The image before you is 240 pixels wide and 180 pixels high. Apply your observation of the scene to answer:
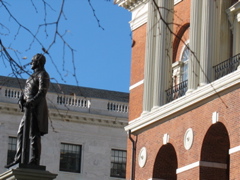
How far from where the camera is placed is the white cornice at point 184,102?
33062mm

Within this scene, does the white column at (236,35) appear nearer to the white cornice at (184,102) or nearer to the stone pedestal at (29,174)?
the white cornice at (184,102)

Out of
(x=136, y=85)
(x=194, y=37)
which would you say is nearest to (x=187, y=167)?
(x=194, y=37)

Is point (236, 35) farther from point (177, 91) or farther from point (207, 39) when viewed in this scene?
point (177, 91)

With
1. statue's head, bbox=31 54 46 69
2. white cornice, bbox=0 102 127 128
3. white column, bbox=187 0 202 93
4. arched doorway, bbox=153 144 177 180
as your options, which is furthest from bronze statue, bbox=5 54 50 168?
white cornice, bbox=0 102 127 128

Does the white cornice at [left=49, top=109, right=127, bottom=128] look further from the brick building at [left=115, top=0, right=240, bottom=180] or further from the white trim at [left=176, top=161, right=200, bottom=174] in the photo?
the white trim at [left=176, top=161, right=200, bottom=174]

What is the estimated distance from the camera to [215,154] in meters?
34.9

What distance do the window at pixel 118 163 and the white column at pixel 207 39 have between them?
2334 centimetres

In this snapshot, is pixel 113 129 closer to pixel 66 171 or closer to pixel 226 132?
pixel 66 171

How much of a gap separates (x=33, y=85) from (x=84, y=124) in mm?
39007

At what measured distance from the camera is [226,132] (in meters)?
34.7

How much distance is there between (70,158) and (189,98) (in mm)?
22918

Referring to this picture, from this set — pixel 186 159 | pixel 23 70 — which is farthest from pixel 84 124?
pixel 23 70

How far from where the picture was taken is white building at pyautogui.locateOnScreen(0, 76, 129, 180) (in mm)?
56750

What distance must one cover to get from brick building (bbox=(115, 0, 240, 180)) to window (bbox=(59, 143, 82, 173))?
16.5 meters
